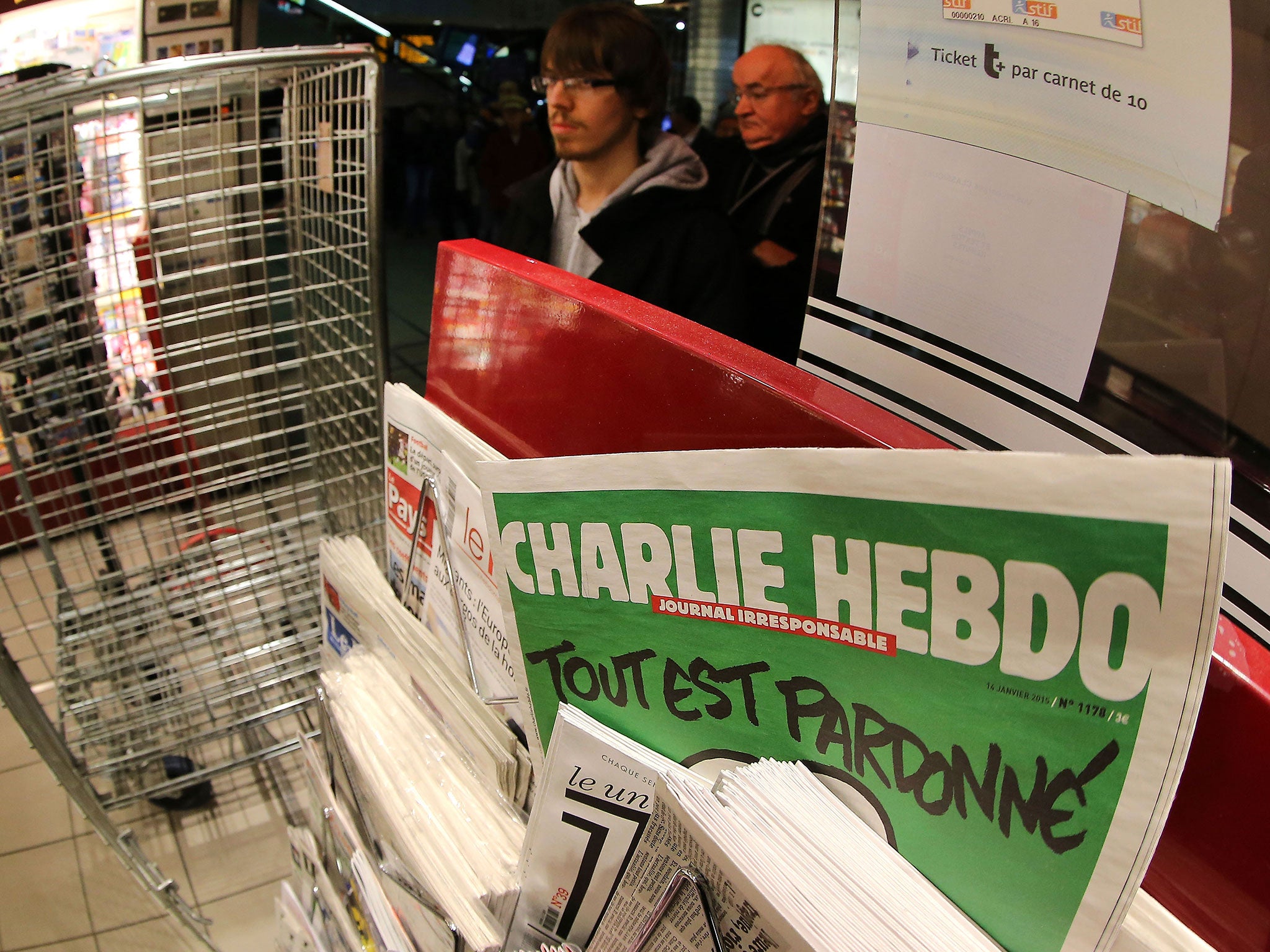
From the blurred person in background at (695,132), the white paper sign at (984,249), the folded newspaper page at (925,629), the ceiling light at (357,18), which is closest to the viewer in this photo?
the folded newspaper page at (925,629)

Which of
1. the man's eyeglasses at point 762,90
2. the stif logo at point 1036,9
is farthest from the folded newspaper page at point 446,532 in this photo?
the man's eyeglasses at point 762,90

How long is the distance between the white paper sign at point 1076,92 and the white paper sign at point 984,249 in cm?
1

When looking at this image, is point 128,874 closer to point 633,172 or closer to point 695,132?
point 633,172

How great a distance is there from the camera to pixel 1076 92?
402mm

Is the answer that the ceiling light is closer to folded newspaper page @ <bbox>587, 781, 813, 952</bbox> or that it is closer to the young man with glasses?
the young man with glasses

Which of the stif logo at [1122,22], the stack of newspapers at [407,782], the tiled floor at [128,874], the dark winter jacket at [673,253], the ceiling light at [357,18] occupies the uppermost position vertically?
the ceiling light at [357,18]

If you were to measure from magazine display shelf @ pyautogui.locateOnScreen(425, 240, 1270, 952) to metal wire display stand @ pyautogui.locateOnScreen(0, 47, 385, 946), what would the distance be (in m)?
0.55

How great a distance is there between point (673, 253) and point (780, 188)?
0.77ft

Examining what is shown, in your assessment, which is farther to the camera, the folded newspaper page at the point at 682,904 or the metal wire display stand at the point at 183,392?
the metal wire display stand at the point at 183,392

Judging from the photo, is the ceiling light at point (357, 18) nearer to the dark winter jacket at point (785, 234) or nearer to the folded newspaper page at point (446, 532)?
the dark winter jacket at point (785, 234)

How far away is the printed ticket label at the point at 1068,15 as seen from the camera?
14.5 inches

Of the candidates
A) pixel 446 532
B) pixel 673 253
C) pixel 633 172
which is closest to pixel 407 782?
pixel 446 532

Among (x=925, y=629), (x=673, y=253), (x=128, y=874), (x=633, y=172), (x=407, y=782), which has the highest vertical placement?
(x=633, y=172)

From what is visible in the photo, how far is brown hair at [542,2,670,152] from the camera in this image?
3.76 ft
